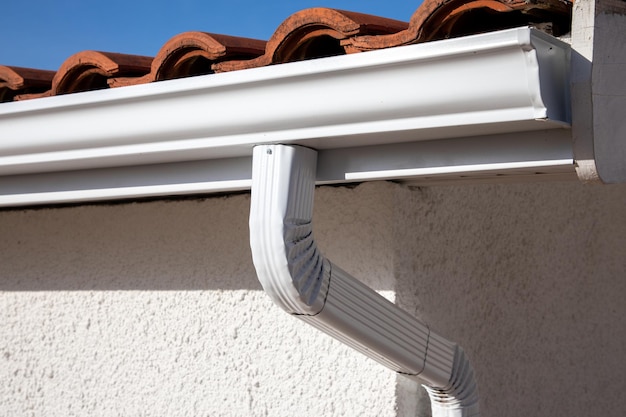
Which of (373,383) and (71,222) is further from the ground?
(71,222)

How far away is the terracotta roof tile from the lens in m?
1.75

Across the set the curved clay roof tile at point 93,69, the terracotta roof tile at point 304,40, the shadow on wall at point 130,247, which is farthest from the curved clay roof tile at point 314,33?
the shadow on wall at point 130,247

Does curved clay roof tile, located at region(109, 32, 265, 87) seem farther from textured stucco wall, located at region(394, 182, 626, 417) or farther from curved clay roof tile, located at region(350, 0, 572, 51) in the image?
textured stucco wall, located at region(394, 182, 626, 417)

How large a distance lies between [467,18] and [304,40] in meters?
0.41

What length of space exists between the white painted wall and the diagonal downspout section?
0.17m

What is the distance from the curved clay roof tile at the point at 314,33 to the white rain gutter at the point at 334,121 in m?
0.12

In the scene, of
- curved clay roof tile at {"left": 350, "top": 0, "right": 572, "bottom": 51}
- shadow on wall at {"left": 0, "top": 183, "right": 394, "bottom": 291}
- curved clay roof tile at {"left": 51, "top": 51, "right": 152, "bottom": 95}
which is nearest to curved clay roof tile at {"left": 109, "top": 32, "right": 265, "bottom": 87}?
curved clay roof tile at {"left": 51, "top": 51, "right": 152, "bottom": 95}

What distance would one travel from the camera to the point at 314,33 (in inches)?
78.6

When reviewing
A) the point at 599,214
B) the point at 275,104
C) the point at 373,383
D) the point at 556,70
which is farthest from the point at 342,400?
the point at 599,214

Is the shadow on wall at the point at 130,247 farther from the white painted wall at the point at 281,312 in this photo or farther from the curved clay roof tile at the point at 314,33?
the curved clay roof tile at the point at 314,33

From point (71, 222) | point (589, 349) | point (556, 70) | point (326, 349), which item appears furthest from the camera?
point (589, 349)

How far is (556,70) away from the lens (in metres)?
1.66

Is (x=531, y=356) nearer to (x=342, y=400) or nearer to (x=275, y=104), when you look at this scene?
(x=342, y=400)

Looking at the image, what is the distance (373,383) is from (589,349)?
137 centimetres
